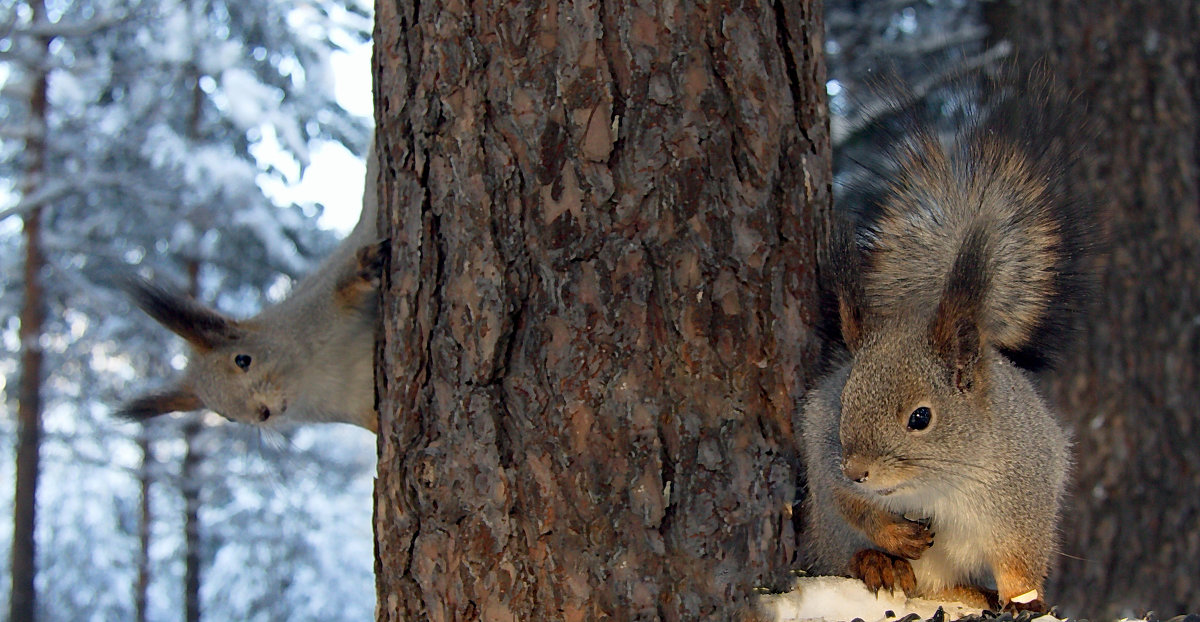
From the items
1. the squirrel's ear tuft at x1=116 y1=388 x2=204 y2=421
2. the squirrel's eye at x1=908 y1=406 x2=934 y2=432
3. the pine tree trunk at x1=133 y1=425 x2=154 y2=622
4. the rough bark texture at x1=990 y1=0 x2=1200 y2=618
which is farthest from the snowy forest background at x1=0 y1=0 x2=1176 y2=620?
the squirrel's eye at x1=908 y1=406 x2=934 y2=432

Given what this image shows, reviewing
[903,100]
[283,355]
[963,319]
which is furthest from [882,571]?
[283,355]

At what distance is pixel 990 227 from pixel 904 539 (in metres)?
0.52

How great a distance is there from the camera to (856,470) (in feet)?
4.79

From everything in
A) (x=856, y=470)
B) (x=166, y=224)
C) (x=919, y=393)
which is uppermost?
(x=166, y=224)

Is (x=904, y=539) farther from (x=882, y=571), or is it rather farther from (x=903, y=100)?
(x=903, y=100)

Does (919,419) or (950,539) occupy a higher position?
(919,419)

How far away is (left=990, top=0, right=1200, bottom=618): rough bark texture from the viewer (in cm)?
360

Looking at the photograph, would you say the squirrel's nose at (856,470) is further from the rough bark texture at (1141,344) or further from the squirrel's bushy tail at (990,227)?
the rough bark texture at (1141,344)

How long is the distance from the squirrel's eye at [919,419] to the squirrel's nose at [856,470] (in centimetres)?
12

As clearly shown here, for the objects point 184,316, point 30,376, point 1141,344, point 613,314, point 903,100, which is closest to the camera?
point 613,314

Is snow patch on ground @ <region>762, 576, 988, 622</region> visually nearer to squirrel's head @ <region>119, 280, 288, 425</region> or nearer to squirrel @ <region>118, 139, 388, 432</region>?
squirrel @ <region>118, 139, 388, 432</region>

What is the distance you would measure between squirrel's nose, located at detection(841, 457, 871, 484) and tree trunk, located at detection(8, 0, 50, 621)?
713cm

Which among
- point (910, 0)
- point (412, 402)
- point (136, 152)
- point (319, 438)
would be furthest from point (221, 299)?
point (412, 402)

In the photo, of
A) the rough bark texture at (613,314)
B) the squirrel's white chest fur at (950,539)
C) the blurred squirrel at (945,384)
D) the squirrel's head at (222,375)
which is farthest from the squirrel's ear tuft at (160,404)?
the squirrel's white chest fur at (950,539)
